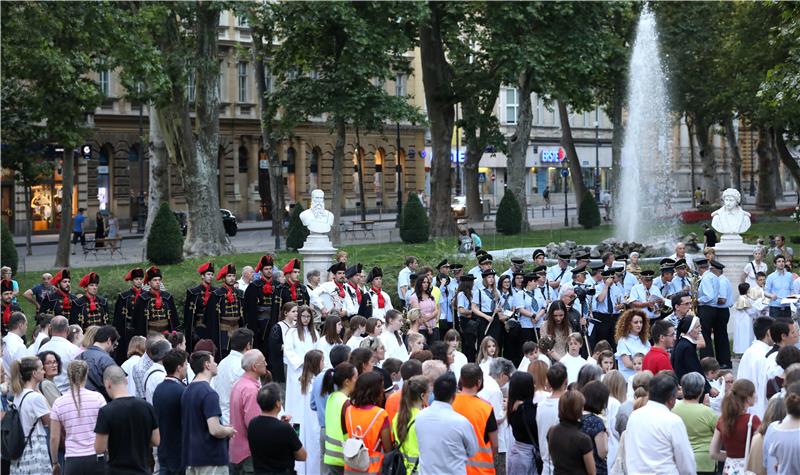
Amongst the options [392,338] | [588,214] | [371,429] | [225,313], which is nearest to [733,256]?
[225,313]

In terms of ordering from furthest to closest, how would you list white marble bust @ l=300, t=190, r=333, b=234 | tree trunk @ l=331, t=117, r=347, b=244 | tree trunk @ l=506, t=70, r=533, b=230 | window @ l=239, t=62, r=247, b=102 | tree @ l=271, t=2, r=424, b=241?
window @ l=239, t=62, r=247, b=102, tree trunk @ l=506, t=70, r=533, b=230, tree trunk @ l=331, t=117, r=347, b=244, tree @ l=271, t=2, r=424, b=241, white marble bust @ l=300, t=190, r=333, b=234

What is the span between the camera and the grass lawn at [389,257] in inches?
943

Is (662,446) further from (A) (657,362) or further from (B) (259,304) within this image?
(B) (259,304)

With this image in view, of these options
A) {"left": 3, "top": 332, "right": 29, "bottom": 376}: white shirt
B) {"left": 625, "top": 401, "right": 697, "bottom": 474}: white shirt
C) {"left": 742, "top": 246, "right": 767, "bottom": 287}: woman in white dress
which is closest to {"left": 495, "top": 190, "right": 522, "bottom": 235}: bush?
{"left": 742, "top": 246, "right": 767, "bottom": 287}: woman in white dress

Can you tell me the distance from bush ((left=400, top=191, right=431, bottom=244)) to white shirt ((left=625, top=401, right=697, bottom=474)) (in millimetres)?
34558

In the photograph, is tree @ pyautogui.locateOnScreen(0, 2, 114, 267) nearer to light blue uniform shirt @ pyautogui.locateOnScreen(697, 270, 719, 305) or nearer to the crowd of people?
the crowd of people

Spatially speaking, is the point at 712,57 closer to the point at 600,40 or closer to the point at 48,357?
the point at 600,40

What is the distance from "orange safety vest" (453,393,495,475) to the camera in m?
9.59

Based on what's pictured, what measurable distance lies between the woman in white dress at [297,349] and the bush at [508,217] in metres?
33.6

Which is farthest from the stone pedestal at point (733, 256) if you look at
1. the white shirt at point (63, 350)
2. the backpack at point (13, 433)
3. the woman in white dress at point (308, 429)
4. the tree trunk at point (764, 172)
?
the tree trunk at point (764, 172)

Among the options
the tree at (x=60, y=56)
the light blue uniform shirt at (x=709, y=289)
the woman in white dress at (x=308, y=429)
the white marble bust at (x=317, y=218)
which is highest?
the tree at (x=60, y=56)

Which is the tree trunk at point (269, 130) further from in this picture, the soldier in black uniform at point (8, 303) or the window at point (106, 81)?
the soldier in black uniform at point (8, 303)

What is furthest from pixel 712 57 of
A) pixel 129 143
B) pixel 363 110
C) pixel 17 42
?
pixel 17 42

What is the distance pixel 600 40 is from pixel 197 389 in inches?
1415
